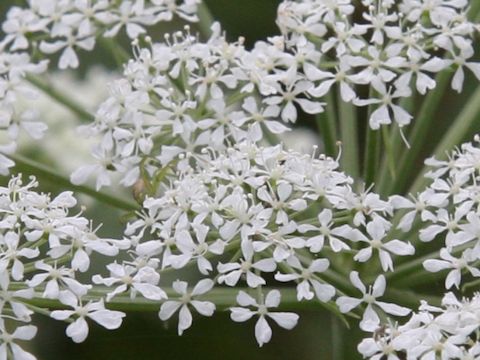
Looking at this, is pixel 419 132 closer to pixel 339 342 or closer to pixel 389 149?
pixel 389 149

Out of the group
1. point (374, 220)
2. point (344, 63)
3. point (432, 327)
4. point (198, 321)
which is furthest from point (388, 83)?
point (198, 321)

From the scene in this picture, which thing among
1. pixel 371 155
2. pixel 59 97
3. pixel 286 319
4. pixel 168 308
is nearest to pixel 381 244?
pixel 286 319

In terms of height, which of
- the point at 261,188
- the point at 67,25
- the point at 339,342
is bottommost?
the point at 339,342

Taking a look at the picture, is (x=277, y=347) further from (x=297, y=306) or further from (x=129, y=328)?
(x=297, y=306)

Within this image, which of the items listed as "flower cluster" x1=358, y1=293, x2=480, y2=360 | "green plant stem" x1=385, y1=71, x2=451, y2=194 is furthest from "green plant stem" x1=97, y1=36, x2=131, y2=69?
"flower cluster" x1=358, y1=293, x2=480, y2=360

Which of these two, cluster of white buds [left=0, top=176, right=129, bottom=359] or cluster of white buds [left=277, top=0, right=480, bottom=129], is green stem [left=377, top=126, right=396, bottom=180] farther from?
cluster of white buds [left=0, top=176, right=129, bottom=359]

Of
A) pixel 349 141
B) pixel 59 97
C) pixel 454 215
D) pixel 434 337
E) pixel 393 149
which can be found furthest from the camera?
pixel 59 97
